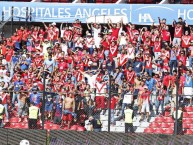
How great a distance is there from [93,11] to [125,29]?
235 cm

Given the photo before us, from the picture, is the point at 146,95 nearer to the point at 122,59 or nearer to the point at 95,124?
the point at 95,124

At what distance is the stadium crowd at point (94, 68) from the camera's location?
2792 cm

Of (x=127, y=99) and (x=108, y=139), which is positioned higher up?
(x=127, y=99)

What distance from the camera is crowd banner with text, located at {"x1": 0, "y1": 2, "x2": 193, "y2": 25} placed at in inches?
1469

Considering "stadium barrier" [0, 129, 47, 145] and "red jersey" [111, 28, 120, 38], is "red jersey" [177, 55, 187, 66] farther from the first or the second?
"stadium barrier" [0, 129, 47, 145]

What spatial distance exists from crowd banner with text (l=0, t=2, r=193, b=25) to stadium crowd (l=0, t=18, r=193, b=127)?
0.52m

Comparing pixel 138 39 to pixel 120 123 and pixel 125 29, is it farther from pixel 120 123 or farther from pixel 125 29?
pixel 120 123

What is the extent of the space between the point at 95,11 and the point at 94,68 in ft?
20.0

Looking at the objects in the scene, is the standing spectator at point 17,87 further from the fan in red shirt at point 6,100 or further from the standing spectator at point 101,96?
the standing spectator at point 101,96

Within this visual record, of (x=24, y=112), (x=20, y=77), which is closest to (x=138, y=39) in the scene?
(x=20, y=77)

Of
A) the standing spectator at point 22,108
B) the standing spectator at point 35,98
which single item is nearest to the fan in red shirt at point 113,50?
the standing spectator at point 35,98

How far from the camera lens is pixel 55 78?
30.6m

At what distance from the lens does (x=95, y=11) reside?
38312 mm

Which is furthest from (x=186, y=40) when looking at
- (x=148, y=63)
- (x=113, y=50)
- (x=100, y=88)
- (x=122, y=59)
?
(x=100, y=88)
